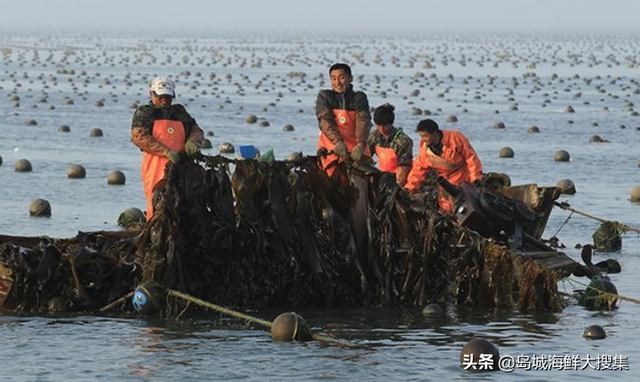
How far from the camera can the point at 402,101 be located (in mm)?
68125

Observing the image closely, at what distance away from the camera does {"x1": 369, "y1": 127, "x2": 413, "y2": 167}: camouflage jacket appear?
2272 centimetres

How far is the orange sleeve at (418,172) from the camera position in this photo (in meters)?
22.4

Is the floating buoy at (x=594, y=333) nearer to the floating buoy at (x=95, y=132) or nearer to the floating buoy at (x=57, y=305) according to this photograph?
the floating buoy at (x=57, y=305)

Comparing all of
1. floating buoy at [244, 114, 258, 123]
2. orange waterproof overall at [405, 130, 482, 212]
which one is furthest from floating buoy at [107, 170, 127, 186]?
floating buoy at [244, 114, 258, 123]

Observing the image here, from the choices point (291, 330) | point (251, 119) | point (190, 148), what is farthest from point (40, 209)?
point (251, 119)

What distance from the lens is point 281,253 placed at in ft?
61.2

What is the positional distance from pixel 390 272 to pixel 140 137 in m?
3.42

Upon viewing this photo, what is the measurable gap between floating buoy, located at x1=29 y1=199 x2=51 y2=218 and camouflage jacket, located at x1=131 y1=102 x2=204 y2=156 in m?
9.20

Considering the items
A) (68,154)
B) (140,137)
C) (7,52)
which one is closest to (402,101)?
(68,154)

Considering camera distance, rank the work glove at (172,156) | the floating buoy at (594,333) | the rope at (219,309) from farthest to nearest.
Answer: the work glove at (172,156) < the floating buoy at (594,333) < the rope at (219,309)

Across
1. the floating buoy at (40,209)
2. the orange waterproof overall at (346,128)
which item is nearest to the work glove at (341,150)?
the orange waterproof overall at (346,128)

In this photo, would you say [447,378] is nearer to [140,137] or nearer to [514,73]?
[140,137]

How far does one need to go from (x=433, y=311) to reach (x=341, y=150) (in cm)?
275

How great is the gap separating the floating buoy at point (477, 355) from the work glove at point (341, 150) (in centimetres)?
474
